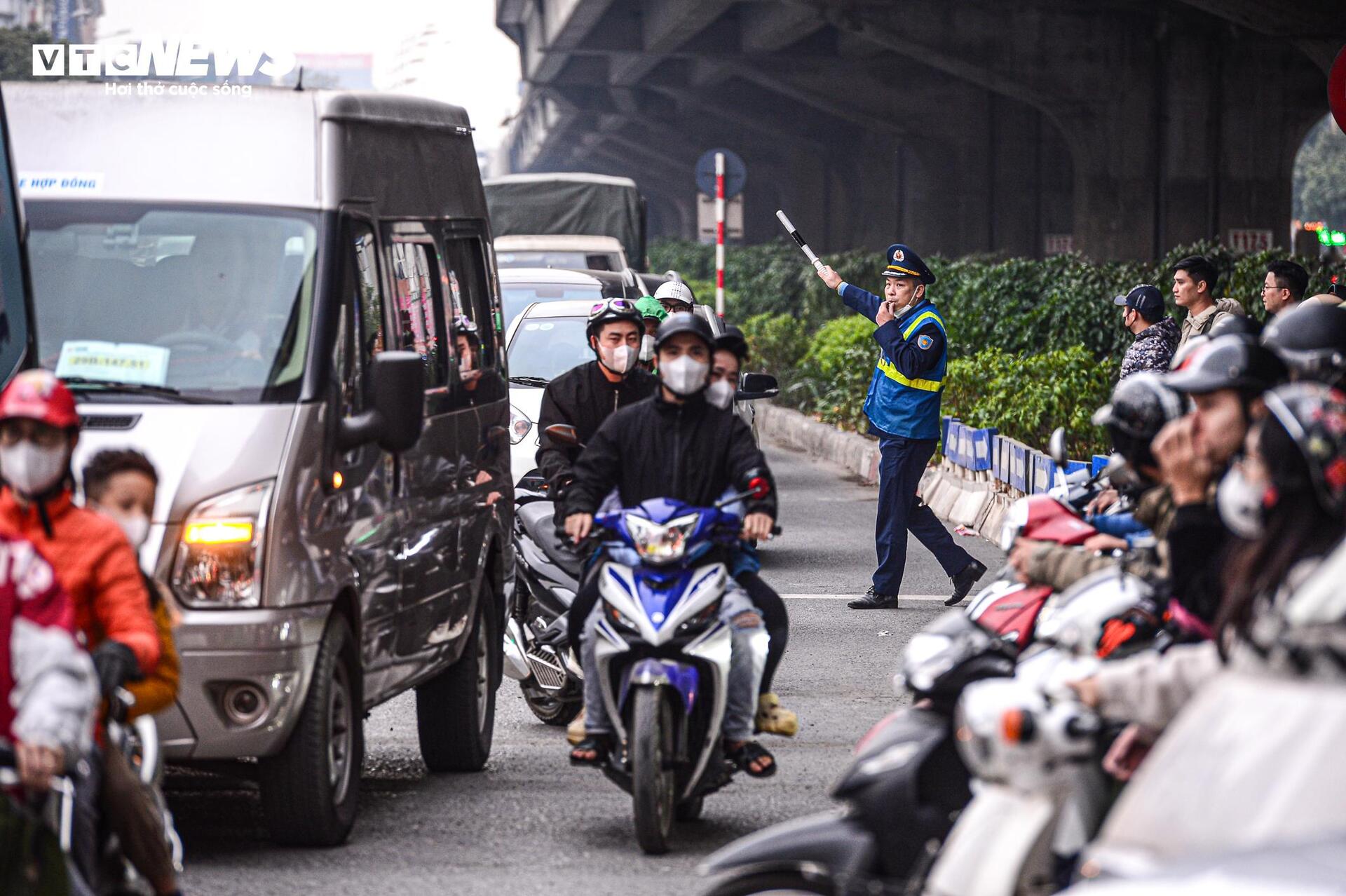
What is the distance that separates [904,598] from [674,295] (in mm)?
2290

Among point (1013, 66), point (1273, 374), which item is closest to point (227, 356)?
point (1273, 374)

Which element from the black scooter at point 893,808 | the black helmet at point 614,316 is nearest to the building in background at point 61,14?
the black helmet at point 614,316

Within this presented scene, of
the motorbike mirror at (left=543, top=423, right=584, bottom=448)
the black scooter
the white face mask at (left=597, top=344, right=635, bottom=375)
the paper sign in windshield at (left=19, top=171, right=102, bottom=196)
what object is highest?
the paper sign in windshield at (left=19, top=171, right=102, bottom=196)

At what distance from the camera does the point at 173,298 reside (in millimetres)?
6812

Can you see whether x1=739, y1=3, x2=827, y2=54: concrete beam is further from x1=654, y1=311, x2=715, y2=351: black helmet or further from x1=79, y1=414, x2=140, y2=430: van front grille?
x1=79, y1=414, x2=140, y2=430: van front grille

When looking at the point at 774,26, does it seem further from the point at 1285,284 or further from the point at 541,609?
the point at 541,609

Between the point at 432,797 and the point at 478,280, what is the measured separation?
2.33 meters

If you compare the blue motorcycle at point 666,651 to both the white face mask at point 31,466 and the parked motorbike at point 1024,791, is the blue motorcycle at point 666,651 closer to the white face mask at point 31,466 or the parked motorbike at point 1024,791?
the parked motorbike at point 1024,791

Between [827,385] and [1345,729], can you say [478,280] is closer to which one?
[1345,729]

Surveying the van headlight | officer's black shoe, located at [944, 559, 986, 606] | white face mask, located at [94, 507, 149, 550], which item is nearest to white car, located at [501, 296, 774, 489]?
officer's black shoe, located at [944, 559, 986, 606]

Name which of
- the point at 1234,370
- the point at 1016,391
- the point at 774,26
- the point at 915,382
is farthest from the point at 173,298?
the point at 774,26

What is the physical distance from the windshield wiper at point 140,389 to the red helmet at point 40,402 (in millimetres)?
1837

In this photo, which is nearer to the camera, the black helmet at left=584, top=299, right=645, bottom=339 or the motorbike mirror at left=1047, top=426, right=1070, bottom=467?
the motorbike mirror at left=1047, top=426, right=1070, bottom=467

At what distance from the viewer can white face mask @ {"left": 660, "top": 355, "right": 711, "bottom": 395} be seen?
681 centimetres
